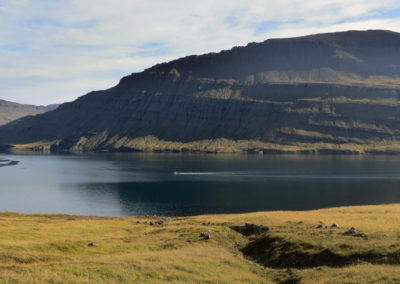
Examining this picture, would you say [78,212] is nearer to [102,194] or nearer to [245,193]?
[102,194]

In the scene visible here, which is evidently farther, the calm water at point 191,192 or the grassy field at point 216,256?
the calm water at point 191,192

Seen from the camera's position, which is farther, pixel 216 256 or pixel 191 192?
pixel 191 192

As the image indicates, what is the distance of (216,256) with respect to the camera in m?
39.9

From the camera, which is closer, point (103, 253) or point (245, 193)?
point (103, 253)

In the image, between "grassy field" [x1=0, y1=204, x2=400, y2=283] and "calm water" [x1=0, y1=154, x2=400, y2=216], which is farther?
"calm water" [x1=0, y1=154, x2=400, y2=216]

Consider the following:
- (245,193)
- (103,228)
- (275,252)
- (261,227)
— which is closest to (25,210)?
(103,228)

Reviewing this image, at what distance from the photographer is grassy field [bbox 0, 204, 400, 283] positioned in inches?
1158

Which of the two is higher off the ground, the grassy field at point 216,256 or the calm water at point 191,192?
the grassy field at point 216,256

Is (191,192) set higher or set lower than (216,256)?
lower

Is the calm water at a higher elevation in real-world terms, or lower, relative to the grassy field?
lower

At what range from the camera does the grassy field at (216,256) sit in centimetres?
2942

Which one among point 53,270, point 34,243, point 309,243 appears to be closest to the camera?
point 53,270

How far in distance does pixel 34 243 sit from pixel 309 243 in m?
30.6

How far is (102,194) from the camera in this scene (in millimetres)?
141625
